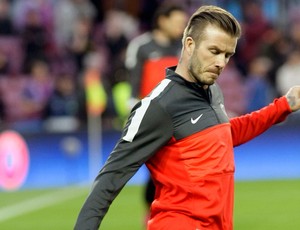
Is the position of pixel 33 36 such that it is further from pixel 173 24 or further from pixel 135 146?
pixel 135 146

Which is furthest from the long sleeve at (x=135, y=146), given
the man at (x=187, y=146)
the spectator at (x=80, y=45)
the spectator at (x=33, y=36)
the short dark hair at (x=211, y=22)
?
the spectator at (x=33, y=36)

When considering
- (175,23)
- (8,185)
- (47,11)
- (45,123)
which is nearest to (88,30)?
(47,11)

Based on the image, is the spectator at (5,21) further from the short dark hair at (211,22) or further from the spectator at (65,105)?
the short dark hair at (211,22)

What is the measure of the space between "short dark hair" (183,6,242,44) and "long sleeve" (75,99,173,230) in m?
0.37

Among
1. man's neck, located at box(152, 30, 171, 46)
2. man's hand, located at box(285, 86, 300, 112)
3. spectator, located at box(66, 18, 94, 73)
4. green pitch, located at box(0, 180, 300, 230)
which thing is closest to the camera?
man's hand, located at box(285, 86, 300, 112)

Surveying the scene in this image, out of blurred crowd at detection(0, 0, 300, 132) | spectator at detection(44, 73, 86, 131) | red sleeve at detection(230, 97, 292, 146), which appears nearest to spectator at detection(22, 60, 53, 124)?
blurred crowd at detection(0, 0, 300, 132)

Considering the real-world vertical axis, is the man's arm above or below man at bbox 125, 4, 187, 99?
below

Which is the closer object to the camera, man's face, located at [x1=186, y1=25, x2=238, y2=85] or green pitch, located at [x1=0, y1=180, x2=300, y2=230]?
man's face, located at [x1=186, y1=25, x2=238, y2=85]

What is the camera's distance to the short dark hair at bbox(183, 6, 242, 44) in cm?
457

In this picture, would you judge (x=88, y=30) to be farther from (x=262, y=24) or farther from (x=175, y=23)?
(x=175, y=23)

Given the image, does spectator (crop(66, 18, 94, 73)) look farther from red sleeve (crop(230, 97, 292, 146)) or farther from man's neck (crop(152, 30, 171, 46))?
red sleeve (crop(230, 97, 292, 146))

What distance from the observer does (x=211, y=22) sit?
4.59 m

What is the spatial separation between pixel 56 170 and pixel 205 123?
10281 mm

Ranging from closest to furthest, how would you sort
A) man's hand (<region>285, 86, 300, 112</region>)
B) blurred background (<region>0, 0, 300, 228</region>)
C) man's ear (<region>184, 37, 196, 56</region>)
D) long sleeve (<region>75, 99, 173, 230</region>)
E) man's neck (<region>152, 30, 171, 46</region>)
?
long sleeve (<region>75, 99, 173, 230</region>) → man's ear (<region>184, 37, 196, 56</region>) → man's hand (<region>285, 86, 300, 112</region>) → man's neck (<region>152, 30, 171, 46</region>) → blurred background (<region>0, 0, 300, 228</region>)
